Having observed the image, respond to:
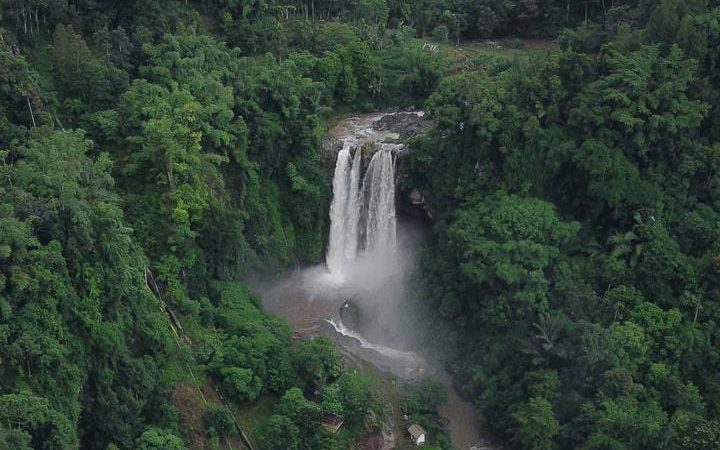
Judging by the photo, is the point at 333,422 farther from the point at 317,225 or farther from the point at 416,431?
the point at 317,225

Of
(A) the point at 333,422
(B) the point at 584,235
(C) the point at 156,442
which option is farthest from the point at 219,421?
(B) the point at 584,235

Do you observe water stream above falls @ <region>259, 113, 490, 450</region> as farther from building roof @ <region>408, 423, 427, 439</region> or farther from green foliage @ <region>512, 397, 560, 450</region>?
green foliage @ <region>512, 397, 560, 450</region>

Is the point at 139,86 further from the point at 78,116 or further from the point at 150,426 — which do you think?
the point at 150,426

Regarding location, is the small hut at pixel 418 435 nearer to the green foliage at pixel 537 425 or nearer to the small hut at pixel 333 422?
the small hut at pixel 333 422

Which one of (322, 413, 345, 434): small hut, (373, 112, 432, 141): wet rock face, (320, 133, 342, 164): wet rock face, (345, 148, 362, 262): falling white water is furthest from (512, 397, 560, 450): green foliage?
(320, 133, 342, 164): wet rock face

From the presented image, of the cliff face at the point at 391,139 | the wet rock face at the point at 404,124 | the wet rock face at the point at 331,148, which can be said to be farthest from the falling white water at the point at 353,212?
the wet rock face at the point at 404,124

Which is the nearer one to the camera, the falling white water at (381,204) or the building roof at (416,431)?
the building roof at (416,431)

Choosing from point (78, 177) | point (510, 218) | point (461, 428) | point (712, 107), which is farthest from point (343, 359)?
point (712, 107)
